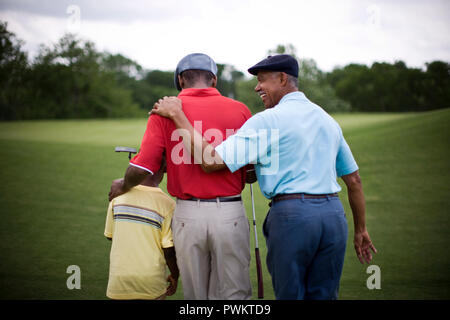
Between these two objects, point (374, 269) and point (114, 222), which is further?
point (374, 269)

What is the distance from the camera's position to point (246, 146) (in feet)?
7.66

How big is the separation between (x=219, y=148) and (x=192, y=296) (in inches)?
37.6

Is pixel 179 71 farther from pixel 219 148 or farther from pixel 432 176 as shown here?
pixel 432 176

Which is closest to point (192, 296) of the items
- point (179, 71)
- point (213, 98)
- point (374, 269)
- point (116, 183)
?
point (116, 183)

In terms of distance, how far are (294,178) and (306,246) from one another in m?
0.38

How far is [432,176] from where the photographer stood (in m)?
9.13

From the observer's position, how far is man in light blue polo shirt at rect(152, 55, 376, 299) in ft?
7.63

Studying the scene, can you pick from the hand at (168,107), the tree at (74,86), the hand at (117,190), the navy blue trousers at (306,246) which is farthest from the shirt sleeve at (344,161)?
the tree at (74,86)

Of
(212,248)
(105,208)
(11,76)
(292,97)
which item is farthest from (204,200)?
(11,76)

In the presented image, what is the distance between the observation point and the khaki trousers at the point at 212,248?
98.7 inches

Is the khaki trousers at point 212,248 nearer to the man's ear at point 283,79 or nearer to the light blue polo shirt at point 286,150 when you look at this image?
the light blue polo shirt at point 286,150

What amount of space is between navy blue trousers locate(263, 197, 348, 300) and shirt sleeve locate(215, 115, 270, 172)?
0.32m

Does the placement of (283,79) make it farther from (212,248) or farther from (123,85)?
(123,85)

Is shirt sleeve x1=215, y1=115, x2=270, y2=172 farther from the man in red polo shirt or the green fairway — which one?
the green fairway
